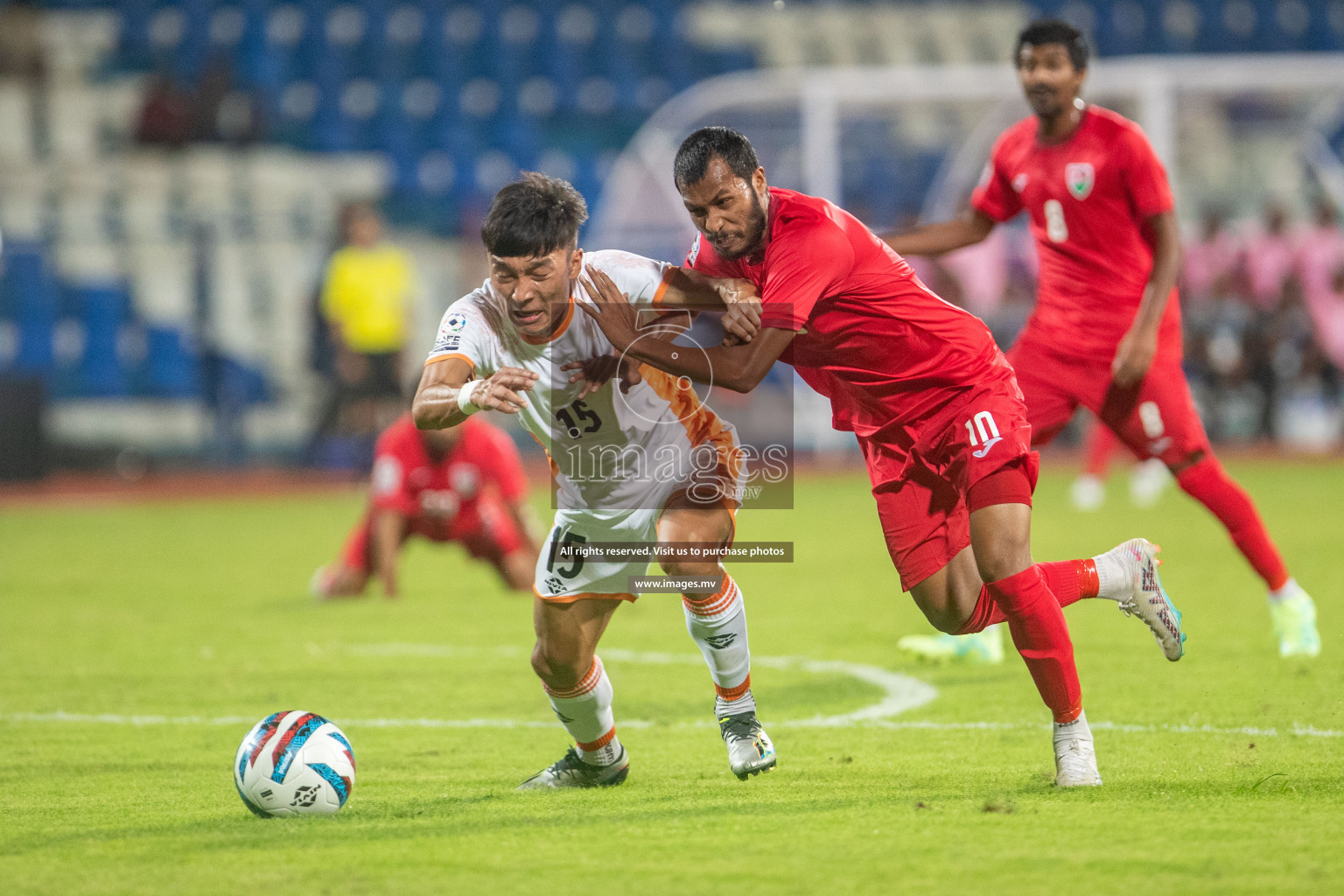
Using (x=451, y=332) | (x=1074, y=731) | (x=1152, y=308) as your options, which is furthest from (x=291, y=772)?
(x=1152, y=308)

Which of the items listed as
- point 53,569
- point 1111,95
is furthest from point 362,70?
point 53,569

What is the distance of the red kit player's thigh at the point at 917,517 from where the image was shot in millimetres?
4828

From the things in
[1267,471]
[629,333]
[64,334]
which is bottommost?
[1267,471]

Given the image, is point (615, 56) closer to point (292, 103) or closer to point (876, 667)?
point (292, 103)

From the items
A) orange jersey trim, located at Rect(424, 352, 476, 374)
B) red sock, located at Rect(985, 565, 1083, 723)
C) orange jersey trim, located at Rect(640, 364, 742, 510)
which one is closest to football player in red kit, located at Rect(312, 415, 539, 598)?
orange jersey trim, located at Rect(640, 364, 742, 510)

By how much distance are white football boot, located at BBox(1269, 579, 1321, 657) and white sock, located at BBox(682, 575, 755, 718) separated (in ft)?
9.23

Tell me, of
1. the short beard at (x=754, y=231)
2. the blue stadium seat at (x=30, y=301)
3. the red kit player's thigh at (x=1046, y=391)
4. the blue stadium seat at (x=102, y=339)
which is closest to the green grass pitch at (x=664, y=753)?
the red kit player's thigh at (x=1046, y=391)

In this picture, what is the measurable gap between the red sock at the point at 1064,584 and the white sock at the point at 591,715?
1166 millimetres

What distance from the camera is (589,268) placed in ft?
15.1

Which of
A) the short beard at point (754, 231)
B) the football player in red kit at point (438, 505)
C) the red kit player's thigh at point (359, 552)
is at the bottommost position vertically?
the red kit player's thigh at point (359, 552)

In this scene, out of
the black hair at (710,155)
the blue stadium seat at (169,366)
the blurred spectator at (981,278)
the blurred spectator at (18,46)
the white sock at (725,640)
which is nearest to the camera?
the black hair at (710,155)

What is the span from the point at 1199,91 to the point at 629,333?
48.2ft

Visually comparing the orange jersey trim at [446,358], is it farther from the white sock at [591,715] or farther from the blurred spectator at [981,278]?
the blurred spectator at [981,278]

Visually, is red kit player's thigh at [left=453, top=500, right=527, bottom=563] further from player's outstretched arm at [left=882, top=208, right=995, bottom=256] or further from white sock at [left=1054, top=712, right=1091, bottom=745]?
white sock at [left=1054, top=712, right=1091, bottom=745]
